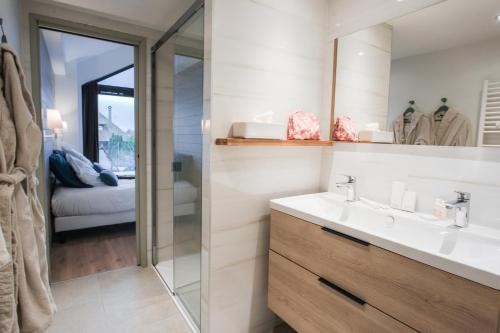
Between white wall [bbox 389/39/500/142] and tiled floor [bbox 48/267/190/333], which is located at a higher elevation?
white wall [bbox 389/39/500/142]

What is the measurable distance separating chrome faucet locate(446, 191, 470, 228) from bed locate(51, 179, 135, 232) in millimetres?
3366

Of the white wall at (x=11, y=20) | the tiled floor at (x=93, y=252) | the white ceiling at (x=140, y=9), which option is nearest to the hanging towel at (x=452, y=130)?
the white ceiling at (x=140, y=9)

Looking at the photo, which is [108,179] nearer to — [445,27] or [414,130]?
[414,130]

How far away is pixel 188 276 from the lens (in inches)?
79.3

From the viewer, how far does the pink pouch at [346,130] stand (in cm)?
179

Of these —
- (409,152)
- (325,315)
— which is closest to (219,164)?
(325,315)

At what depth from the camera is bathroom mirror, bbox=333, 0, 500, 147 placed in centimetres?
120

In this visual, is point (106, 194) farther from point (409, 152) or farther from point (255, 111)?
point (409, 152)

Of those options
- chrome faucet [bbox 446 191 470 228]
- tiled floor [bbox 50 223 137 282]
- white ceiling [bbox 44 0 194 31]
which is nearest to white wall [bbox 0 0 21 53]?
white ceiling [bbox 44 0 194 31]

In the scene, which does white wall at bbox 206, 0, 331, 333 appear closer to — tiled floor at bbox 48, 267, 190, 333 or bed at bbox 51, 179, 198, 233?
tiled floor at bbox 48, 267, 190, 333

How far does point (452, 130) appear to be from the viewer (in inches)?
52.1

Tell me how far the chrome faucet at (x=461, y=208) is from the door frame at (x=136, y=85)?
236 cm

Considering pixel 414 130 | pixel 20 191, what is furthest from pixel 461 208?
pixel 20 191

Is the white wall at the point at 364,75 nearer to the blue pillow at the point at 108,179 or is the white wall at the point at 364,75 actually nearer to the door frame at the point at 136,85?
the door frame at the point at 136,85
